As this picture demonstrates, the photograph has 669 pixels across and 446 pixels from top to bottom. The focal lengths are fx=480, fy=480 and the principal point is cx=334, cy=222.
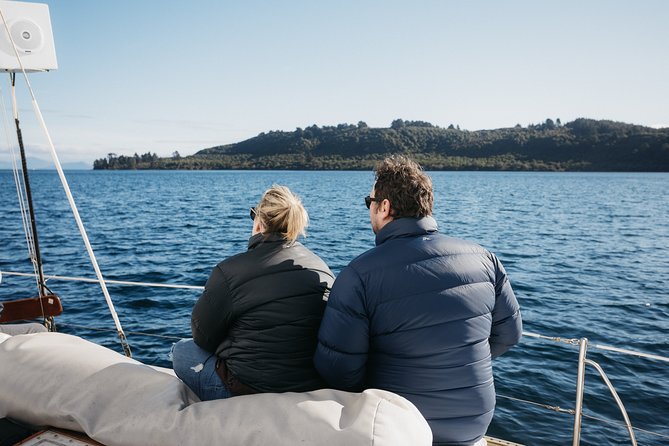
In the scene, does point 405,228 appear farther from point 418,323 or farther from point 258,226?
point 258,226

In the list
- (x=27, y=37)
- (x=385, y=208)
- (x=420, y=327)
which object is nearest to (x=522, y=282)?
(x=385, y=208)

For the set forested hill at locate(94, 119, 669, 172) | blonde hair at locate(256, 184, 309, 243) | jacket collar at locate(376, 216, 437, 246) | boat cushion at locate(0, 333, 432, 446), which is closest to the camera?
boat cushion at locate(0, 333, 432, 446)

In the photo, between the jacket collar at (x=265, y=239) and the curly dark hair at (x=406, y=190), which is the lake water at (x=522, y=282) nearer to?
the jacket collar at (x=265, y=239)

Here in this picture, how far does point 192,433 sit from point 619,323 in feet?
29.9

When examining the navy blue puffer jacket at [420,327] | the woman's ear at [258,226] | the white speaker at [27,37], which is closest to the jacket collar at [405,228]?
the navy blue puffer jacket at [420,327]

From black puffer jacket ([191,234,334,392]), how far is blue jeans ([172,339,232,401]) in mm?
119

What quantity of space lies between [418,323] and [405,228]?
0.38 meters

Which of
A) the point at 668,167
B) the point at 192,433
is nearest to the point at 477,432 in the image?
the point at 192,433

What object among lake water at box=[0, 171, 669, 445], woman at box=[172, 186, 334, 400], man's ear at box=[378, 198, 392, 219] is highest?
man's ear at box=[378, 198, 392, 219]

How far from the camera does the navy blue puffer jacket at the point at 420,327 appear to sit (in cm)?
178

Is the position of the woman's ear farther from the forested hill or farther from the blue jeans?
the forested hill

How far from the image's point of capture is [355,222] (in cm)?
2339

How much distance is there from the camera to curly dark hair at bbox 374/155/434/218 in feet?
6.49

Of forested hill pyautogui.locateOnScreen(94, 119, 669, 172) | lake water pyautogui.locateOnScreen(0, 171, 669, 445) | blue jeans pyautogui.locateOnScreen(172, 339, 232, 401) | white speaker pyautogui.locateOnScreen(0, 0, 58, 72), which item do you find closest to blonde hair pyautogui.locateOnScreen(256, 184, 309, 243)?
blue jeans pyautogui.locateOnScreen(172, 339, 232, 401)
